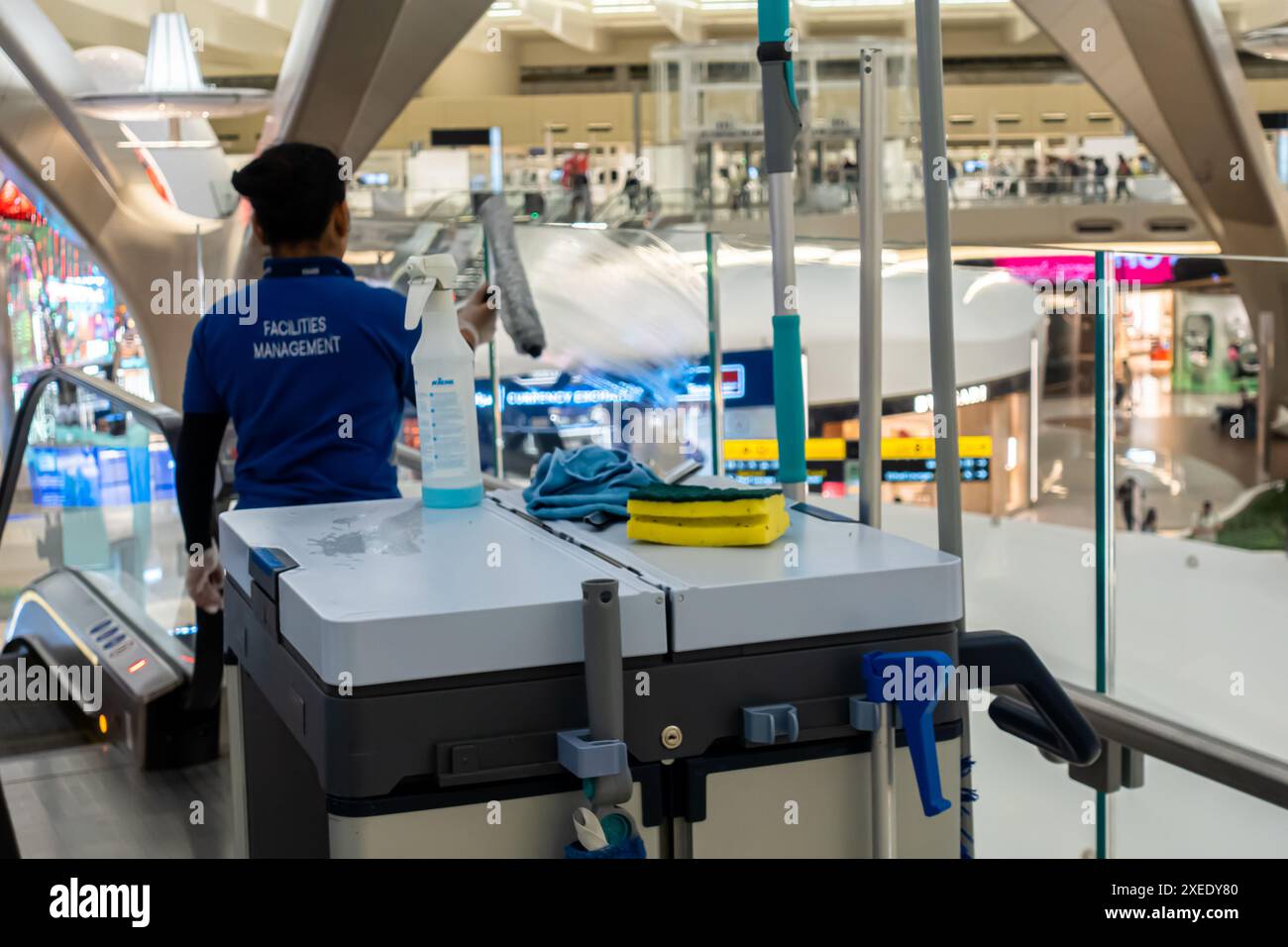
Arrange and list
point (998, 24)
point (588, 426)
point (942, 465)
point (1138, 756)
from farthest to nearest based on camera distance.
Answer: point (998, 24), point (588, 426), point (1138, 756), point (942, 465)

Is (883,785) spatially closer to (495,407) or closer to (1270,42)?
(495,407)

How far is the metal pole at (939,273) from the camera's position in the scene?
1.62 m

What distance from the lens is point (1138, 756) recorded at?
2691mm

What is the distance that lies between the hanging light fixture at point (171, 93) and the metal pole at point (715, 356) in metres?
4.96

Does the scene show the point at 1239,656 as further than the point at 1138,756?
Yes

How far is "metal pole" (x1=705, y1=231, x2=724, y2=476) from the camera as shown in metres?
4.76

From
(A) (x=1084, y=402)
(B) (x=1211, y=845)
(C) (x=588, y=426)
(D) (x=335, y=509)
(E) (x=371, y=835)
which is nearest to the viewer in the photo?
(E) (x=371, y=835)

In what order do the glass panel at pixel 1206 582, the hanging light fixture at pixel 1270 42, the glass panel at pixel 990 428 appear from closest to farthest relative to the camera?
the glass panel at pixel 990 428, the hanging light fixture at pixel 1270 42, the glass panel at pixel 1206 582

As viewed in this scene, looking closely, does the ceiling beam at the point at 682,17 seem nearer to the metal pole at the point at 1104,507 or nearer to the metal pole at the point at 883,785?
the metal pole at the point at 1104,507

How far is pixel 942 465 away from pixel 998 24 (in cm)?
4050

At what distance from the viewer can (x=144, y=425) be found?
3936 mm

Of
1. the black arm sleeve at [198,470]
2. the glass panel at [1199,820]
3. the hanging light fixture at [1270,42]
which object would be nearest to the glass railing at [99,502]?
the black arm sleeve at [198,470]
